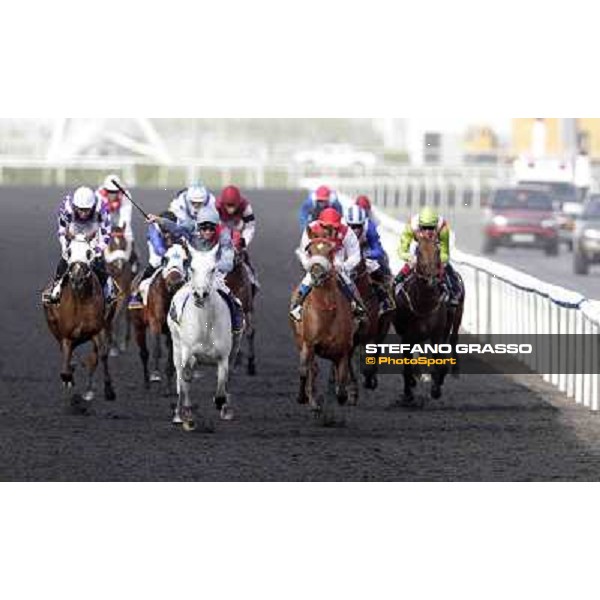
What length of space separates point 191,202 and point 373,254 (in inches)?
73.4

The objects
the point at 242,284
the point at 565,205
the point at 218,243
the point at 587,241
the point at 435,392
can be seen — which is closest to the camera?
the point at 218,243

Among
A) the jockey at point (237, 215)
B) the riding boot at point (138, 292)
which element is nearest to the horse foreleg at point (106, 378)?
the riding boot at point (138, 292)

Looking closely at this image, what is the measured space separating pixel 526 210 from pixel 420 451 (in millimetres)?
24057

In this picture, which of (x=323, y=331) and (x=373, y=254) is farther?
(x=373, y=254)

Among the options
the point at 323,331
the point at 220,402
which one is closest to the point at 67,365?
the point at 220,402

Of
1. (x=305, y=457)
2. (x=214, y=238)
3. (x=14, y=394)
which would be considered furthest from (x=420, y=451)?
(x=14, y=394)

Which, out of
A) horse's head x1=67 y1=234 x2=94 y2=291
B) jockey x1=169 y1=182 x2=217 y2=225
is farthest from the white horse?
jockey x1=169 y1=182 x2=217 y2=225

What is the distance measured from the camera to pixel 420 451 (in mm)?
14555

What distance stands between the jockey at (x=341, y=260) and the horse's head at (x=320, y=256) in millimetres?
243

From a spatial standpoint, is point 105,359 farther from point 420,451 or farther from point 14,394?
point 420,451

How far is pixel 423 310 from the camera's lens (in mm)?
16875

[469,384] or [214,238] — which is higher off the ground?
[214,238]

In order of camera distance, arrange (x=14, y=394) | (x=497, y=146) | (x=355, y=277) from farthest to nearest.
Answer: (x=497, y=146) < (x=14, y=394) < (x=355, y=277)

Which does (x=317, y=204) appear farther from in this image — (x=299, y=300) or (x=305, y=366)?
(x=305, y=366)
